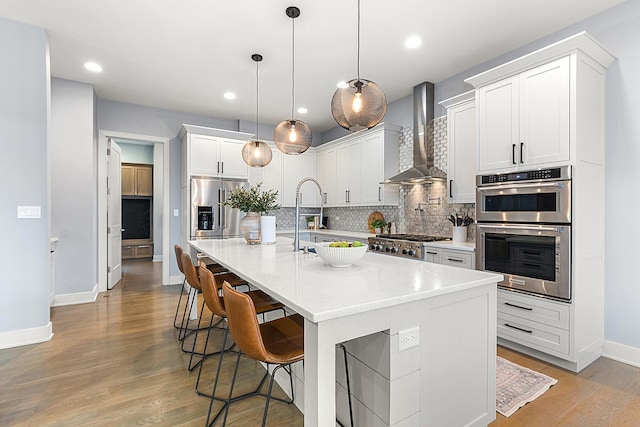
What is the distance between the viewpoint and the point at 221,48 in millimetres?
3293

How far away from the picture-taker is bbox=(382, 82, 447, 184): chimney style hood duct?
13.6ft

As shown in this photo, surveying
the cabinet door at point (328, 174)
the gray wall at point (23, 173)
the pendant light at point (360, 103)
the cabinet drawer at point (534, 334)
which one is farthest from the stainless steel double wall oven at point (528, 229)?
the gray wall at point (23, 173)

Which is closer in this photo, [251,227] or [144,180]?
[251,227]

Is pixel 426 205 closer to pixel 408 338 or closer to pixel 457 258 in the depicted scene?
pixel 457 258

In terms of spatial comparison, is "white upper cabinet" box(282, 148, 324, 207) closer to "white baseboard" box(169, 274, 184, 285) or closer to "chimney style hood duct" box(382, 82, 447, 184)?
"white baseboard" box(169, 274, 184, 285)

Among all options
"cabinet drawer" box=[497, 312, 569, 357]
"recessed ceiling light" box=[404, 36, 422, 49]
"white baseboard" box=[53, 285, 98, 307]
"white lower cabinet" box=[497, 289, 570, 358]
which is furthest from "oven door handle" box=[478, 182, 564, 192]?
"white baseboard" box=[53, 285, 98, 307]

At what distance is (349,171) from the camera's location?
17.6ft

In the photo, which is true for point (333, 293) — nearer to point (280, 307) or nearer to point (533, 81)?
→ point (280, 307)

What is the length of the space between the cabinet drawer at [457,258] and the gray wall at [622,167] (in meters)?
1.05

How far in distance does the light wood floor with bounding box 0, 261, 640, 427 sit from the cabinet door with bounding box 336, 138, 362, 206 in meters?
3.08

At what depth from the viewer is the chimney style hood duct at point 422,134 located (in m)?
4.14

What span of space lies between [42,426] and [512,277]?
11.5ft

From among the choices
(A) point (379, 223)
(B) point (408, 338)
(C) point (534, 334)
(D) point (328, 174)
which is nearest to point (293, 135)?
(B) point (408, 338)

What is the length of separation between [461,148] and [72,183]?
491 centimetres
